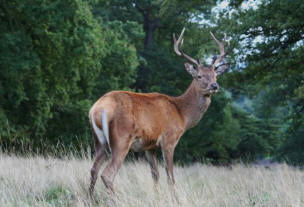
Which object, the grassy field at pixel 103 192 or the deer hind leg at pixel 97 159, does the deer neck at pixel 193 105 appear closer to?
the grassy field at pixel 103 192

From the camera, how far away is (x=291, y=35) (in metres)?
8.99

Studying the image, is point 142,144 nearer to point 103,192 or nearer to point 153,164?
point 153,164

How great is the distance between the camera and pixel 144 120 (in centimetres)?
566

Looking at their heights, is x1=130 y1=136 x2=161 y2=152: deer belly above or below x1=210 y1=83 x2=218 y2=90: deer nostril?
below

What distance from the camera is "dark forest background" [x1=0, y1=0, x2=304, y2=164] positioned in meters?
9.31

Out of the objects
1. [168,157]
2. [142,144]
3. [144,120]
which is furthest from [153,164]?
[144,120]

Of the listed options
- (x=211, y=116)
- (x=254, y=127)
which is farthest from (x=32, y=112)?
(x=254, y=127)

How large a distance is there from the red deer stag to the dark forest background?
2.26 meters

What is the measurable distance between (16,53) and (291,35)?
24.8 feet

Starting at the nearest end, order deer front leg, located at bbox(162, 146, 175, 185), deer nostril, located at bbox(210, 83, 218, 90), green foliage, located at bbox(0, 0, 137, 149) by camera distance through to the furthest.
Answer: deer front leg, located at bbox(162, 146, 175, 185), deer nostril, located at bbox(210, 83, 218, 90), green foliage, located at bbox(0, 0, 137, 149)

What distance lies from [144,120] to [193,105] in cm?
142

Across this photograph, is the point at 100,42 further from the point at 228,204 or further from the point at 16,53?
the point at 228,204

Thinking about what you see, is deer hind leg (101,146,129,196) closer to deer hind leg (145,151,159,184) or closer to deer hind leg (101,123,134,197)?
deer hind leg (101,123,134,197)

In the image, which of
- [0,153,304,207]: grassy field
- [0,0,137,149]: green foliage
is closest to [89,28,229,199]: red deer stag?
[0,153,304,207]: grassy field
